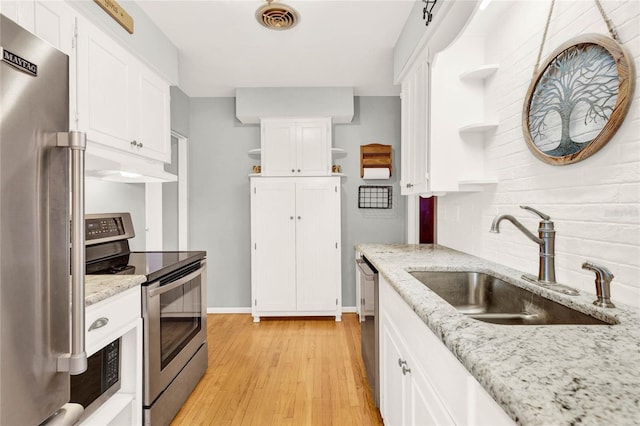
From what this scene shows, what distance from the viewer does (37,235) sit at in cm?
69

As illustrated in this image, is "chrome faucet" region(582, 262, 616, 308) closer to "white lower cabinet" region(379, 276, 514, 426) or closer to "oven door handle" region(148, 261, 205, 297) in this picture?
"white lower cabinet" region(379, 276, 514, 426)

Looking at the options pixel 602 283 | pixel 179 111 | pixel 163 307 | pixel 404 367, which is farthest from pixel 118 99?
pixel 602 283

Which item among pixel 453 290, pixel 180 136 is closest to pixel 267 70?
pixel 180 136

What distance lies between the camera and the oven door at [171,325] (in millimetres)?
1618

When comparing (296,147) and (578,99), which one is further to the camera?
(296,147)

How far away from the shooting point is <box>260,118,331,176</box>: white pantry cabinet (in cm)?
353

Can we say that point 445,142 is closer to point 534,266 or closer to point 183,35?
point 534,266

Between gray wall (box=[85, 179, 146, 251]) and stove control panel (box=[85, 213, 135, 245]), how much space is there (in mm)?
359

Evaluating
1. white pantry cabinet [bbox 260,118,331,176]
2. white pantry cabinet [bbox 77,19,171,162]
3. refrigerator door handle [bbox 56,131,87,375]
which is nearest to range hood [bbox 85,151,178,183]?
white pantry cabinet [bbox 77,19,171,162]

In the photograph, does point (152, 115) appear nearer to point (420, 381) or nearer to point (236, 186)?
point (236, 186)

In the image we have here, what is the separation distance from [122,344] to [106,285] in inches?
14.3

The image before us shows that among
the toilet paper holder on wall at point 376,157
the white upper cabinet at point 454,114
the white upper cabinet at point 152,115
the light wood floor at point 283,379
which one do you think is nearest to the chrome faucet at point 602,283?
the white upper cabinet at point 454,114

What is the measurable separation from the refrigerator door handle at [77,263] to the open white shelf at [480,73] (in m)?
1.87

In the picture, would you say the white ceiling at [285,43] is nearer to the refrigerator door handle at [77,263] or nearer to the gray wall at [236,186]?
the gray wall at [236,186]
